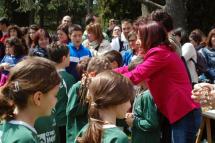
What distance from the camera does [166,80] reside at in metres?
Result: 4.08

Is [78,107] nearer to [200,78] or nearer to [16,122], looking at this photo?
[16,122]

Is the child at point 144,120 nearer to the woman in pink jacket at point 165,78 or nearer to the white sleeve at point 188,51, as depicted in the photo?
the woman in pink jacket at point 165,78

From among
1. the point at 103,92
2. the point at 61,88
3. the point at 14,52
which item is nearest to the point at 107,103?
the point at 103,92

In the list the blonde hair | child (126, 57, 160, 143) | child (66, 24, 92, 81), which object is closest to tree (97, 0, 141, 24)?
the blonde hair

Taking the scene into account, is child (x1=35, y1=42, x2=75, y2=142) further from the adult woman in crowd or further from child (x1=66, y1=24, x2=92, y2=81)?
the adult woman in crowd

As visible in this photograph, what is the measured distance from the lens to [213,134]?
5.96 meters

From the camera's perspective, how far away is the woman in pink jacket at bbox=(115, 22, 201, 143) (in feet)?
13.2

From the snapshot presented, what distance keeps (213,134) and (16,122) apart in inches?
161

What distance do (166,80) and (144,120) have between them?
42 centimetres

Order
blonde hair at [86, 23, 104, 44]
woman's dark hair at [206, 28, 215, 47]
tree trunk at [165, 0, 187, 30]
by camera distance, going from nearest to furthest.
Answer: blonde hair at [86, 23, 104, 44], woman's dark hair at [206, 28, 215, 47], tree trunk at [165, 0, 187, 30]

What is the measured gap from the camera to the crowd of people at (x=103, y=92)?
7.76ft

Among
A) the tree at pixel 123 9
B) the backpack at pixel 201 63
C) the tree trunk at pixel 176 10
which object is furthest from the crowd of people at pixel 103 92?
the tree at pixel 123 9

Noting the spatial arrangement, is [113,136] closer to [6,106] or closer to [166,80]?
[6,106]

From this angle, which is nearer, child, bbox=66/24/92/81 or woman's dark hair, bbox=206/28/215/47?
child, bbox=66/24/92/81
